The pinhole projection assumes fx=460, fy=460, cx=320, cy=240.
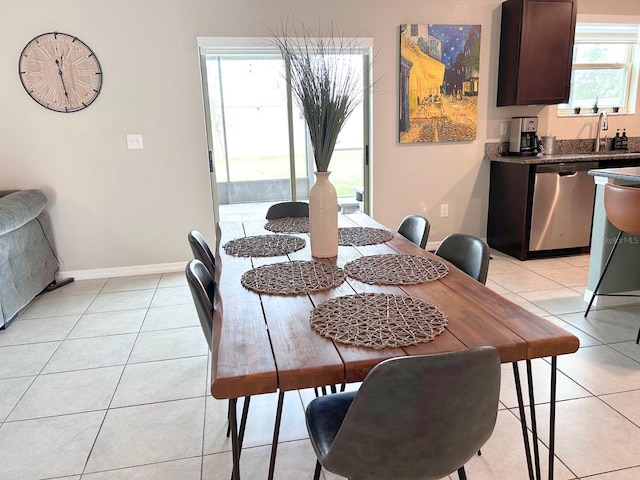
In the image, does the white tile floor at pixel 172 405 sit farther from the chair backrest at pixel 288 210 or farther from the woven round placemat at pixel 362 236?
the chair backrest at pixel 288 210

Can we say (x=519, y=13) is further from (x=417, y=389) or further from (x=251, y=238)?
(x=417, y=389)

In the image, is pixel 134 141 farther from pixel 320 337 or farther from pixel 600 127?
pixel 600 127

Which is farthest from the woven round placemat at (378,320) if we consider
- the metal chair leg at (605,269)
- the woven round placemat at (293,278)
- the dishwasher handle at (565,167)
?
the dishwasher handle at (565,167)

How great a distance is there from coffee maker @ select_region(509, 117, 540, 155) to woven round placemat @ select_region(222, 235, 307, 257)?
3022 mm

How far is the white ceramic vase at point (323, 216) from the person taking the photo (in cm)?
190

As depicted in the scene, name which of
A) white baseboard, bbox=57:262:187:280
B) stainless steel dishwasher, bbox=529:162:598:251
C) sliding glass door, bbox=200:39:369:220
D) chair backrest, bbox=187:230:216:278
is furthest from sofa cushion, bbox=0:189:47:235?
stainless steel dishwasher, bbox=529:162:598:251

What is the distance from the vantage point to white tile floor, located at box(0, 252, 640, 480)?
5.89 feet

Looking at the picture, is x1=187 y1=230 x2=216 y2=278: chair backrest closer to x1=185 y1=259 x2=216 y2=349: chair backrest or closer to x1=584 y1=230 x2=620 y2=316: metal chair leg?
x1=185 y1=259 x2=216 y2=349: chair backrest

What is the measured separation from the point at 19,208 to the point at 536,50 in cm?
438

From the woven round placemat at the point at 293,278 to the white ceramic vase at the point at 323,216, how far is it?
112 millimetres

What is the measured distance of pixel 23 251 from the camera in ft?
10.9

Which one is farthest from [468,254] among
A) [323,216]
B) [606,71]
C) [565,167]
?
[606,71]

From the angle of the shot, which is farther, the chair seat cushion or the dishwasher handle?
the dishwasher handle

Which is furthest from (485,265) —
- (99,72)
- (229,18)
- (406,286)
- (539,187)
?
(99,72)
